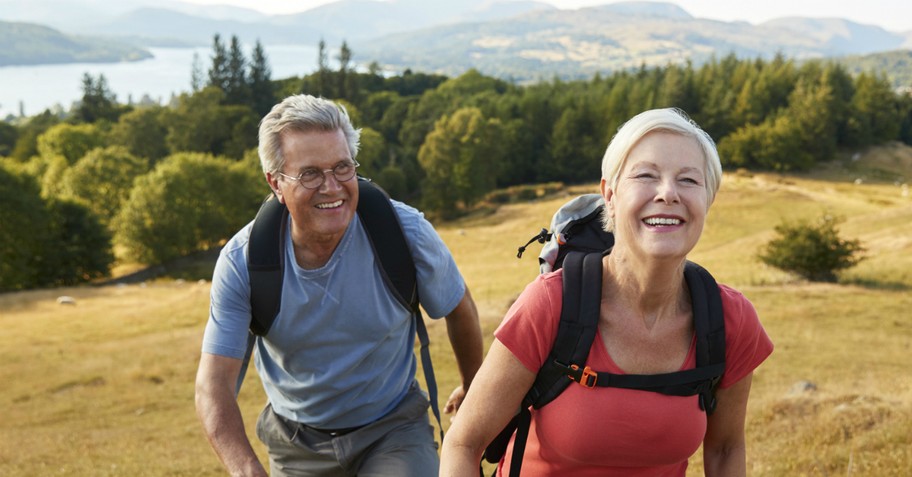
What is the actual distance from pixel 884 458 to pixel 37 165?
79.2m

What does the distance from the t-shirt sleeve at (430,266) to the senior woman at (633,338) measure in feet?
4.97

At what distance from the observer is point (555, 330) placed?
99.9 inches

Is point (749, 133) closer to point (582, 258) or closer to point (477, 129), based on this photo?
point (477, 129)

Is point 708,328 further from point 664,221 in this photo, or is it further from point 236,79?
point 236,79

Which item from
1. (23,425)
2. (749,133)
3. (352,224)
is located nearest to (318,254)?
(352,224)

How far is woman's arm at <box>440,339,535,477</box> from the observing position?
2.56 m

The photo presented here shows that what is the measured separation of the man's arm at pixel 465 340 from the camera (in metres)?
4.40

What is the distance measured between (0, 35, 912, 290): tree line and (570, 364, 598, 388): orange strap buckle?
53.1 metres

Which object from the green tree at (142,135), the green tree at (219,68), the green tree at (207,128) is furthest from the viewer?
the green tree at (219,68)

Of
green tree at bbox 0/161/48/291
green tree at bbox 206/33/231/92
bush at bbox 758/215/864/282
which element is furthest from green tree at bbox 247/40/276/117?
bush at bbox 758/215/864/282

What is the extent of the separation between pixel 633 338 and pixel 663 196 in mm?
528

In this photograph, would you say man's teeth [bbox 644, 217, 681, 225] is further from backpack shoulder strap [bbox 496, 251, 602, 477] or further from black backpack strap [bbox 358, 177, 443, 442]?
black backpack strap [bbox 358, 177, 443, 442]

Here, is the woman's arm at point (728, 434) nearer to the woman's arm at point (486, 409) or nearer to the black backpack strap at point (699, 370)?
the black backpack strap at point (699, 370)

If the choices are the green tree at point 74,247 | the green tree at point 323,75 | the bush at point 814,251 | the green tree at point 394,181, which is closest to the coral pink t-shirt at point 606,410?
the bush at point 814,251
